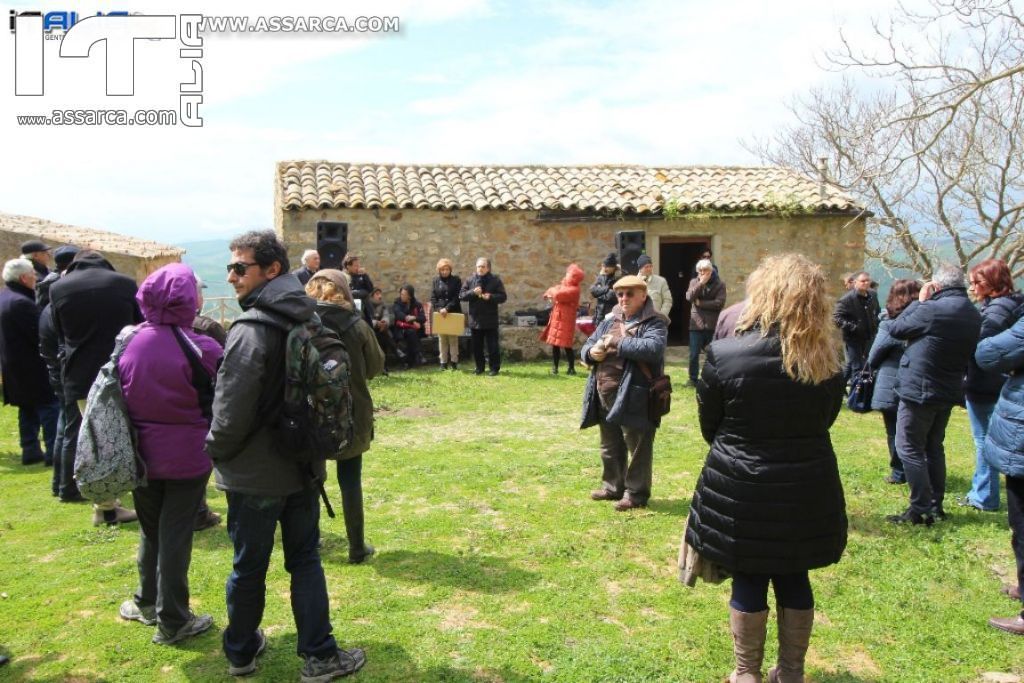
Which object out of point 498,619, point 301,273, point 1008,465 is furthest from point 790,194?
point 498,619

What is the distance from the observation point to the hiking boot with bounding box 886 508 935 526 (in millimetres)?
5062

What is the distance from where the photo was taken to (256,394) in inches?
114

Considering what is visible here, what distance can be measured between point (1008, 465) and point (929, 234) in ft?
51.6

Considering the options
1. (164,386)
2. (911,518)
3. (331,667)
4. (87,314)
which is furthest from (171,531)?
(911,518)

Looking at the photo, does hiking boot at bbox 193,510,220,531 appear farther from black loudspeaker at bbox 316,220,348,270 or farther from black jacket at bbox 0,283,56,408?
black loudspeaker at bbox 316,220,348,270

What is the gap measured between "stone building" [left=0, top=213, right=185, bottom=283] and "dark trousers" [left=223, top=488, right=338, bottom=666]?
887 cm

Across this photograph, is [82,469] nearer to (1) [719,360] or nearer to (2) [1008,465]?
(1) [719,360]

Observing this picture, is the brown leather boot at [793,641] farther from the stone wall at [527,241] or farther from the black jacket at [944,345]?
the stone wall at [527,241]

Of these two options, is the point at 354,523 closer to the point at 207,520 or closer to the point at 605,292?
the point at 207,520

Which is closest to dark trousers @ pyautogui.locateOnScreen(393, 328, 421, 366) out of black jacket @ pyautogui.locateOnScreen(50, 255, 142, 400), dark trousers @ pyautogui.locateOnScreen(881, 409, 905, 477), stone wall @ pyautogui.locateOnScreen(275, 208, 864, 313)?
stone wall @ pyautogui.locateOnScreen(275, 208, 864, 313)

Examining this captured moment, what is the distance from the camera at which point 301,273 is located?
9.25 meters

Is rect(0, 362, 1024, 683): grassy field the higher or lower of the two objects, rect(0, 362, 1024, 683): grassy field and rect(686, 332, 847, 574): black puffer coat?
the lower

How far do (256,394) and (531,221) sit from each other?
1132 centimetres

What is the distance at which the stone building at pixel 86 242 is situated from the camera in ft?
35.1
